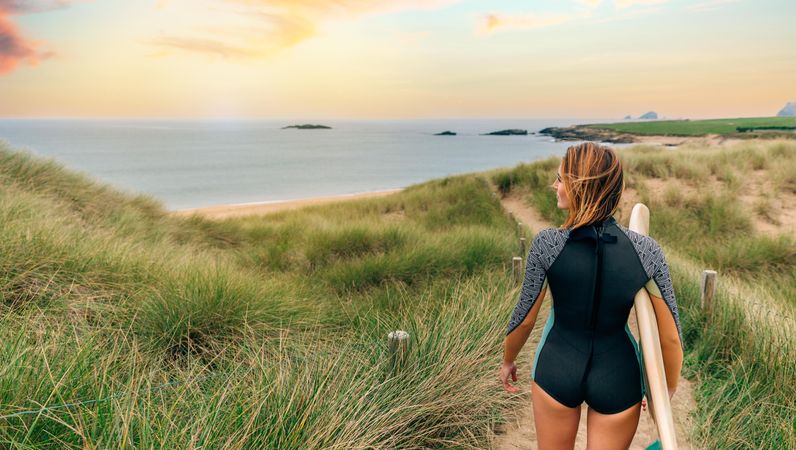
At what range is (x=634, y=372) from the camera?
7.26ft

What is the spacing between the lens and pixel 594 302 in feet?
6.99

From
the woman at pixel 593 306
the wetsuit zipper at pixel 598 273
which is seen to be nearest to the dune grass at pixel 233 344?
the woman at pixel 593 306

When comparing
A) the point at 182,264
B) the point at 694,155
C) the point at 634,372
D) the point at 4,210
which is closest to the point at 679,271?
the point at 634,372

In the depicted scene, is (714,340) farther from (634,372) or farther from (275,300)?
(275,300)

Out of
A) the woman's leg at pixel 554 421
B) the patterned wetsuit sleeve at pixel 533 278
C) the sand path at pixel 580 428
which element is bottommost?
the sand path at pixel 580 428

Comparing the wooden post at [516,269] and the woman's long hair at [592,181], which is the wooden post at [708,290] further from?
the woman's long hair at [592,181]

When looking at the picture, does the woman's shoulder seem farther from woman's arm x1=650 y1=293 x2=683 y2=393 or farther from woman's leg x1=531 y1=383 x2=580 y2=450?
woman's leg x1=531 y1=383 x2=580 y2=450

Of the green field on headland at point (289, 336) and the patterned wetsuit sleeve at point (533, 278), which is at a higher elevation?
the patterned wetsuit sleeve at point (533, 278)

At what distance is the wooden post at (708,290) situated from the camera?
5906mm

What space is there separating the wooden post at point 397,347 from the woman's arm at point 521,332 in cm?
125

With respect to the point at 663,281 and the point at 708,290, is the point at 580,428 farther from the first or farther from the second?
the point at 663,281

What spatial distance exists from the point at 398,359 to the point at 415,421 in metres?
0.46

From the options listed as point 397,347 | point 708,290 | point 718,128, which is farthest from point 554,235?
point 718,128

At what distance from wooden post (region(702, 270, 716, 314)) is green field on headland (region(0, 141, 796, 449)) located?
0.12 m
